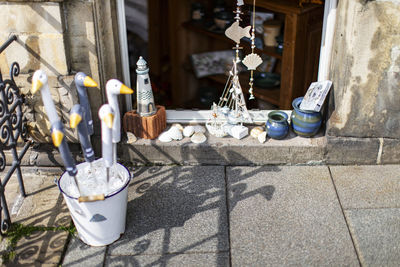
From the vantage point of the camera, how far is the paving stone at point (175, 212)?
3652mm

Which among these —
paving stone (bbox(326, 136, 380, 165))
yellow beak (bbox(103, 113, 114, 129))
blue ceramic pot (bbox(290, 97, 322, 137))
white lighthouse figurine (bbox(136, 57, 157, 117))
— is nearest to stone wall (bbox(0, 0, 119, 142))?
white lighthouse figurine (bbox(136, 57, 157, 117))

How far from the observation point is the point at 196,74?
6363 millimetres

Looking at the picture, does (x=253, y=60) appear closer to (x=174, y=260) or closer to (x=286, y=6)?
(x=286, y=6)

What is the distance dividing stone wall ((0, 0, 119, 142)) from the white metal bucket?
2.64ft

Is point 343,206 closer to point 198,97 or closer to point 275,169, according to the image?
point 275,169

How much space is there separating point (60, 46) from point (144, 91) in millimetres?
793

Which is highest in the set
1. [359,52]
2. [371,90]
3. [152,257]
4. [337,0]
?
[337,0]

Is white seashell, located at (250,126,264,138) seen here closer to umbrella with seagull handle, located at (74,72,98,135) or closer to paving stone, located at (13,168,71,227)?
umbrella with seagull handle, located at (74,72,98,135)

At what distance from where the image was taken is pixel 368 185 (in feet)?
13.8

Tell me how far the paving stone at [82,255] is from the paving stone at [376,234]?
6.18ft

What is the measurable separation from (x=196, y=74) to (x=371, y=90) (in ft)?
8.89

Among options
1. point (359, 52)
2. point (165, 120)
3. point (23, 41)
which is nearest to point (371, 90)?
point (359, 52)

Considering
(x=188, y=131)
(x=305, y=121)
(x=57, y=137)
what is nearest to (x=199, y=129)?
(x=188, y=131)

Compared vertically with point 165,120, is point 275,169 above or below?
below
